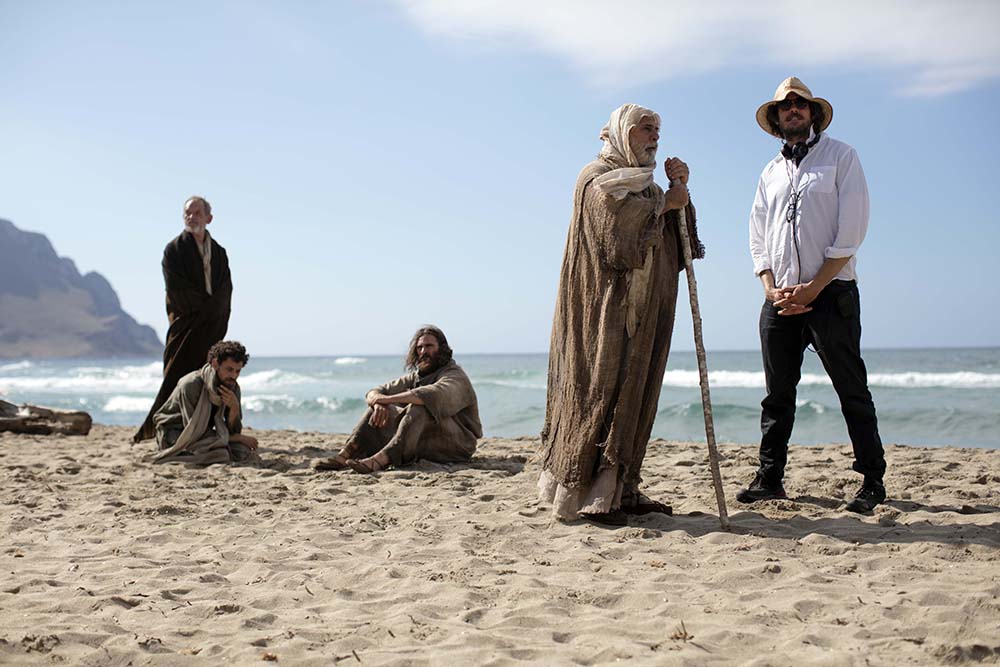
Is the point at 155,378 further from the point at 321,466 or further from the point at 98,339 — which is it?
the point at 98,339

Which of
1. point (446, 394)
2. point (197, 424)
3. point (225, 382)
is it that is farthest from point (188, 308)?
point (446, 394)

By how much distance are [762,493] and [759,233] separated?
1.53 m

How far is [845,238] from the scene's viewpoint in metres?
4.44

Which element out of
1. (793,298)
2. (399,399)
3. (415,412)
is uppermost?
(793,298)

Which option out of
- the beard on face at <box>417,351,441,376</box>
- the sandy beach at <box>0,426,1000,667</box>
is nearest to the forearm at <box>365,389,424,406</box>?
the beard on face at <box>417,351,441,376</box>

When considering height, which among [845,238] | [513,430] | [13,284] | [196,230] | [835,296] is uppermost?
[13,284]

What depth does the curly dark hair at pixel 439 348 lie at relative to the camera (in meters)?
6.82

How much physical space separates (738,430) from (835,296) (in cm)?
972

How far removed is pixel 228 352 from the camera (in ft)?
23.2

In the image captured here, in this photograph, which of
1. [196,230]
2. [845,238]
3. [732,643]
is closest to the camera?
[732,643]

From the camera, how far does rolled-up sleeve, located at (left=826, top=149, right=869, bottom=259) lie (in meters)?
4.44

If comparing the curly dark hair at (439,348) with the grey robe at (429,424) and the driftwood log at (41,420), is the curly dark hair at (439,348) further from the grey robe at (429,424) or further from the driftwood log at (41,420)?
the driftwood log at (41,420)

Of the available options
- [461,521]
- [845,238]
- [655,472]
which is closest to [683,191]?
[845,238]

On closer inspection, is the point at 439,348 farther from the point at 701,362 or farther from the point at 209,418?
the point at 701,362
